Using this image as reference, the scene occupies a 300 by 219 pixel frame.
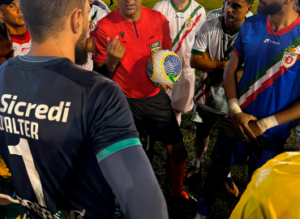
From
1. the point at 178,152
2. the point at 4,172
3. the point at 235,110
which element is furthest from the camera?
the point at 178,152

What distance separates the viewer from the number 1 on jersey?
3.38 feet

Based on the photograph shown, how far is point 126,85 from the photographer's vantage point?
2.50 meters

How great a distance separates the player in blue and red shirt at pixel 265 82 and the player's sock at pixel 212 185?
27 centimetres

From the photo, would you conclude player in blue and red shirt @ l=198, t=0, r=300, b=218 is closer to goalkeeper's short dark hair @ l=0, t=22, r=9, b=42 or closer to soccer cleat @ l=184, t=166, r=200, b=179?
soccer cleat @ l=184, t=166, r=200, b=179

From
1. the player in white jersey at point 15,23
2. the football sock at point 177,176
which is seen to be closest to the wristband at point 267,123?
the football sock at point 177,176

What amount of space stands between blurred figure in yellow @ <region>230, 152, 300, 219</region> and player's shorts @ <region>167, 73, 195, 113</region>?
9.58 ft

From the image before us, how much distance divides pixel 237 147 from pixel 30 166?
1.67 meters

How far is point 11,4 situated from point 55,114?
7.89 ft

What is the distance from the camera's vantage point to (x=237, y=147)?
6.84 feet

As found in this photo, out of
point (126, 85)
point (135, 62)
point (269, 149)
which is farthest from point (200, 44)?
point (269, 149)

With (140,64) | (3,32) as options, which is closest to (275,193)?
(140,64)

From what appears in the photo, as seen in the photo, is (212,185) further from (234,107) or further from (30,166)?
(30,166)

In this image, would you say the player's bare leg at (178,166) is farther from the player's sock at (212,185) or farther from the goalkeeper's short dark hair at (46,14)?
the goalkeeper's short dark hair at (46,14)

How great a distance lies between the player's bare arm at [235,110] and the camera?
1882mm
